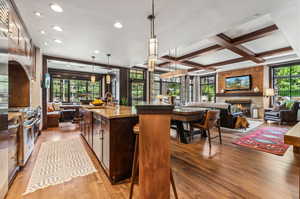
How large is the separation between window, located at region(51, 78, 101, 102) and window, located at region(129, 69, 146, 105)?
9.32 ft

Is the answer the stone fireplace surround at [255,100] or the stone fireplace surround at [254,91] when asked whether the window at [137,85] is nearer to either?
the stone fireplace surround at [254,91]

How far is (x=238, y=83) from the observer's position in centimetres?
838

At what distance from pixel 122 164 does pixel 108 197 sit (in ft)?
1.31

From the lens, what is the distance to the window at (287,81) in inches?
261

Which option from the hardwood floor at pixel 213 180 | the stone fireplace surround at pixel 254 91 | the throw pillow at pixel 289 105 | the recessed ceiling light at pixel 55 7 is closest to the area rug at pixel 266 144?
the hardwood floor at pixel 213 180

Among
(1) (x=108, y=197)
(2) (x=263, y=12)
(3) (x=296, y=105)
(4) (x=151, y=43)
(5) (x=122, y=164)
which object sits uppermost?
(2) (x=263, y=12)

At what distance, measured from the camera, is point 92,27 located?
3.15 meters

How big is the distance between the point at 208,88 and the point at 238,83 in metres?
2.29

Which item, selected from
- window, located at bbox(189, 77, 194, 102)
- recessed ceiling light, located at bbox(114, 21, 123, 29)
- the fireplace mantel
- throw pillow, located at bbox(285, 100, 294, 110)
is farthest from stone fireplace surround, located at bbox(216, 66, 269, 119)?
recessed ceiling light, located at bbox(114, 21, 123, 29)

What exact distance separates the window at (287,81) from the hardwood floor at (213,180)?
603 cm

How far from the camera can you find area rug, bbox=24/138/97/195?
1887 mm

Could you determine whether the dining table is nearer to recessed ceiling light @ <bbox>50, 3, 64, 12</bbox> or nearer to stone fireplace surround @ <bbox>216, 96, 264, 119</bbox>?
recessed ceiling light @ <bbox>50, 3, 64, 12</bbox>

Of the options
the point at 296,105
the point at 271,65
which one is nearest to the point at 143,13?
the point at 296,105

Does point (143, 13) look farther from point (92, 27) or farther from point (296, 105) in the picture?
point (296, 105)
